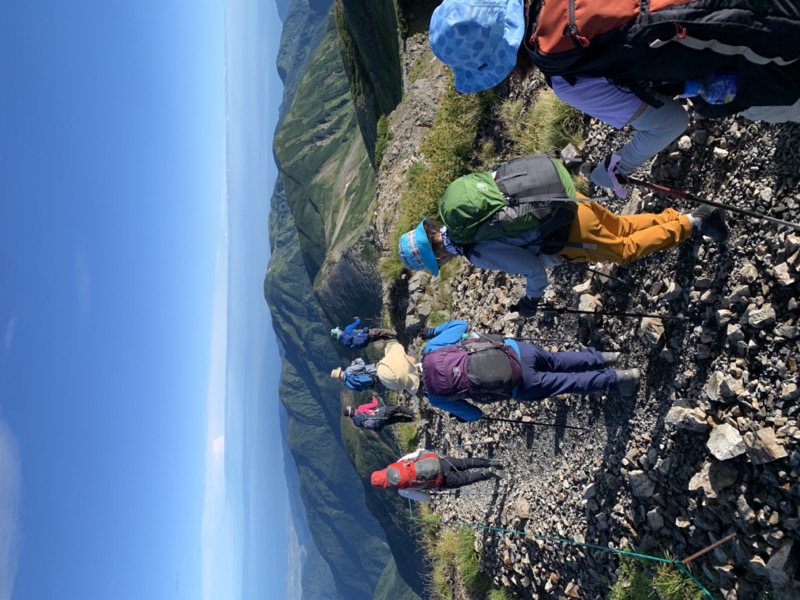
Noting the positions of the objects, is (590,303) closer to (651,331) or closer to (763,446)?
(651,331)

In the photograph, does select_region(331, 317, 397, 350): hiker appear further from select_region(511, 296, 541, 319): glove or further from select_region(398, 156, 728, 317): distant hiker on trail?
select_region(398, 156, 728, 317): distant hiker on trail

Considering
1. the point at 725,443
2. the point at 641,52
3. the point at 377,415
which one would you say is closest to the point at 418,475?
the point at 377,415

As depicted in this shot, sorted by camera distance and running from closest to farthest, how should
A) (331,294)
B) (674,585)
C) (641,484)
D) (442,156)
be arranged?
(674,585)
(641,484)
(442,156)
(331,294)

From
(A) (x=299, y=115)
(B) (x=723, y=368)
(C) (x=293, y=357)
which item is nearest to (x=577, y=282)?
(B) (x=723, y=368)

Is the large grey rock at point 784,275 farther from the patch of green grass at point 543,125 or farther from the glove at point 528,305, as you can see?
the patch of green grass at point 543,125

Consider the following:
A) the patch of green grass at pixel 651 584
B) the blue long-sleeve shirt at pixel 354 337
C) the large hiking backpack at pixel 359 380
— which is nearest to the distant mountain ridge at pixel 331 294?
the blue long-sleeve shirt at pixel 354 337

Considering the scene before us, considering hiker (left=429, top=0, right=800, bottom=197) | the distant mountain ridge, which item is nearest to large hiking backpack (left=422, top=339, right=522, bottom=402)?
hiker (left=429, top=0, right=800, bottom=197)

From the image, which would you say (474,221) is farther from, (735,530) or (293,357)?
(293,357)
